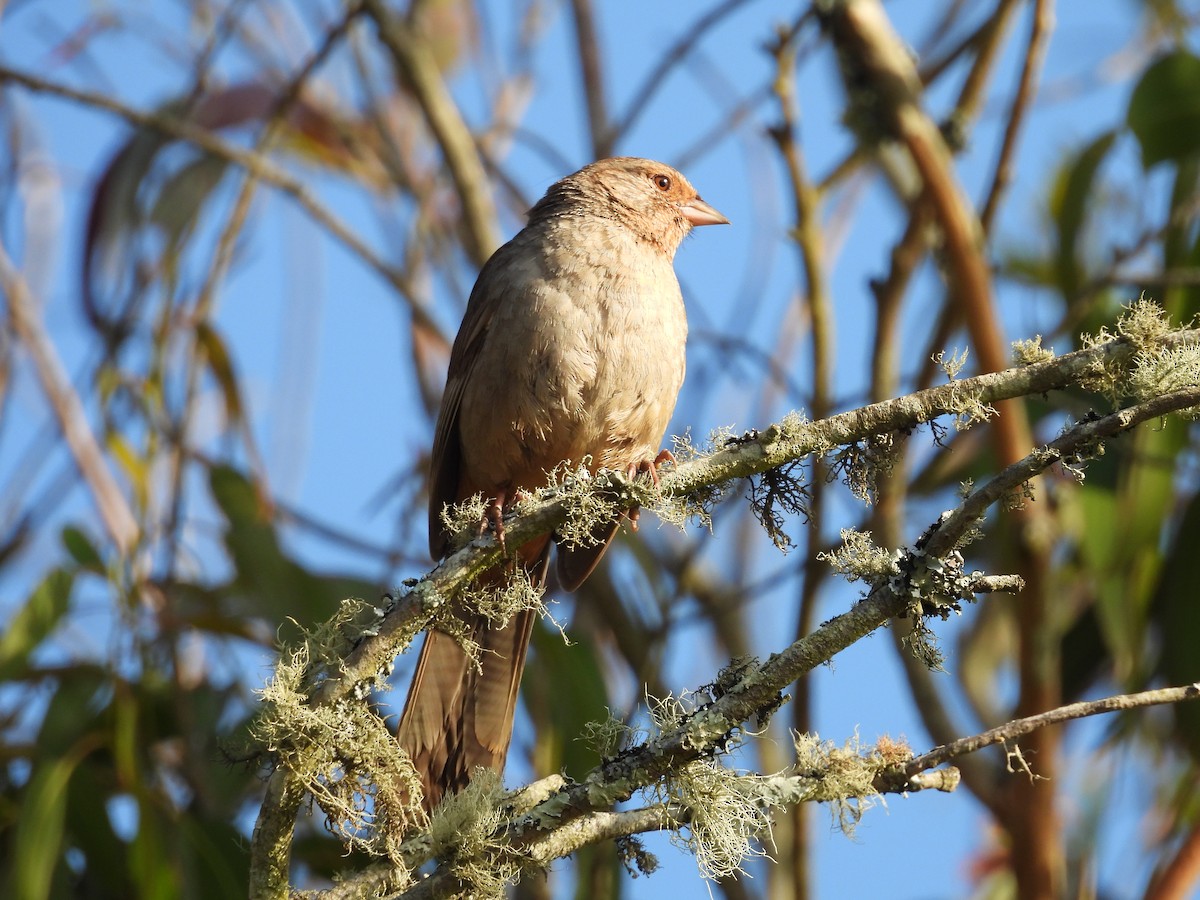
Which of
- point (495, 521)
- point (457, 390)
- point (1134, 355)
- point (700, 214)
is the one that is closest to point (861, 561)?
point (1134, 355)

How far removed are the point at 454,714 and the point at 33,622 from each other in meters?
2.26

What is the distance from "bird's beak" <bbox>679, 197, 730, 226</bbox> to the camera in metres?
5.78

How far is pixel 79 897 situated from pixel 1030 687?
151 inches

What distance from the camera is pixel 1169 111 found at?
5387 millimetres

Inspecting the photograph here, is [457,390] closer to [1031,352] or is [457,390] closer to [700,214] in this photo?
[700,214]

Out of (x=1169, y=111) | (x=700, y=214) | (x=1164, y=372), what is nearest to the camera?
(x=1164, y=372)

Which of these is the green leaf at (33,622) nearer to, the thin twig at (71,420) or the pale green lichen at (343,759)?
the thin twig at (71,420)

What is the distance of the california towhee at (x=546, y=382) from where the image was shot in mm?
4539

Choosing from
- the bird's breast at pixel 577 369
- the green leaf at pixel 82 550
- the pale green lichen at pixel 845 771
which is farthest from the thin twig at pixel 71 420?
the pale green lichen at pixel 845 771

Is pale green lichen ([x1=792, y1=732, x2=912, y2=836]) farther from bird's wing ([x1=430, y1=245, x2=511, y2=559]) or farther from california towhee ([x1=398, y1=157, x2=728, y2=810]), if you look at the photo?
bird's wing ([x1=430, y1=245, x2=511, y2=559])

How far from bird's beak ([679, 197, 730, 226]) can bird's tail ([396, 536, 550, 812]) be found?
7.08ft

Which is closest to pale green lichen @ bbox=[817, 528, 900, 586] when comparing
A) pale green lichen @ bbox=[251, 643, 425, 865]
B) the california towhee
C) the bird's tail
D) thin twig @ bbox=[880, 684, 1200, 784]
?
thin twig @ bbox=[880, 684, 1200, 784]

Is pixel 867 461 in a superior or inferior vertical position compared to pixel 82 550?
inferior

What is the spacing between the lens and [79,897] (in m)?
5.27
